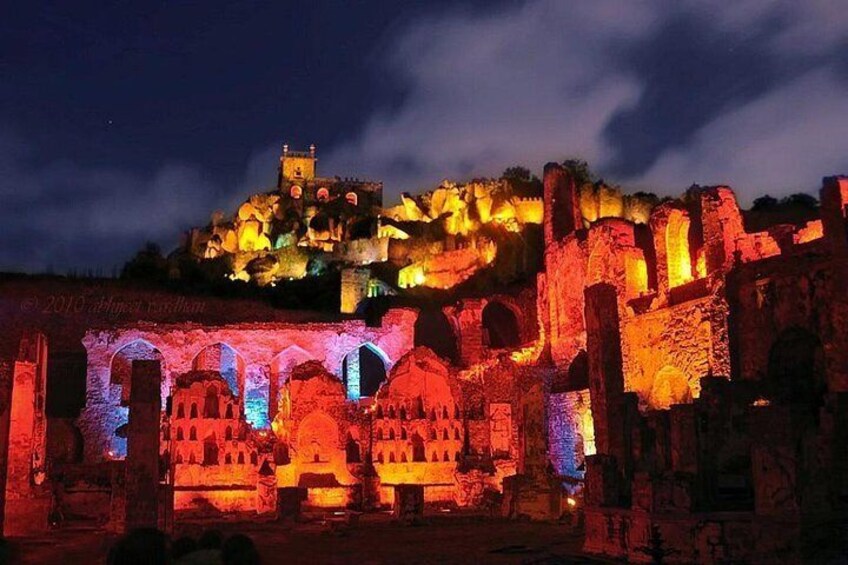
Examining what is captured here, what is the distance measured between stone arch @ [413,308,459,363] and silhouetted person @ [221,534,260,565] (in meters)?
37.9

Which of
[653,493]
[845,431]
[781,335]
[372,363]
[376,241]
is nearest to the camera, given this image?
[653,493]

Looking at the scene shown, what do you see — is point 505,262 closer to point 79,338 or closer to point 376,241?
point 376,241

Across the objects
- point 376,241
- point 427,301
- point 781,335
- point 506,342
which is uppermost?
point 376,241

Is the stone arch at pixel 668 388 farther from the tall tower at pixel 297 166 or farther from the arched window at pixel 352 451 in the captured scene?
the tall tower at pixel 297 166

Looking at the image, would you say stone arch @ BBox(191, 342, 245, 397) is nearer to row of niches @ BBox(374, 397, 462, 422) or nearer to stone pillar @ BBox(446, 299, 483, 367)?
stone pillar @ BBox(446, 299, 483, 367)

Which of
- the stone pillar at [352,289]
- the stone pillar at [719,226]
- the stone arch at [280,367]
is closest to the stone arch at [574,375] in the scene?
the stone pillar at [719,226]

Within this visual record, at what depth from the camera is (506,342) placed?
4984 centimetres

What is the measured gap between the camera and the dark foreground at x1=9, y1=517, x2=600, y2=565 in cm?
1620

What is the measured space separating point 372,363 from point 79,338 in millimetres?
17341

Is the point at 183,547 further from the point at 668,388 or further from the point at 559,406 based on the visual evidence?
the point at 559,406

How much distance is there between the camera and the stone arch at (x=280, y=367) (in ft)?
129

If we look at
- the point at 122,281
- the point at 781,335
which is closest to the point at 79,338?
the point at 122,281

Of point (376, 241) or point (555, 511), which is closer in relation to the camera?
point (555, 511)

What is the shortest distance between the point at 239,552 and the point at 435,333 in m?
39.8
